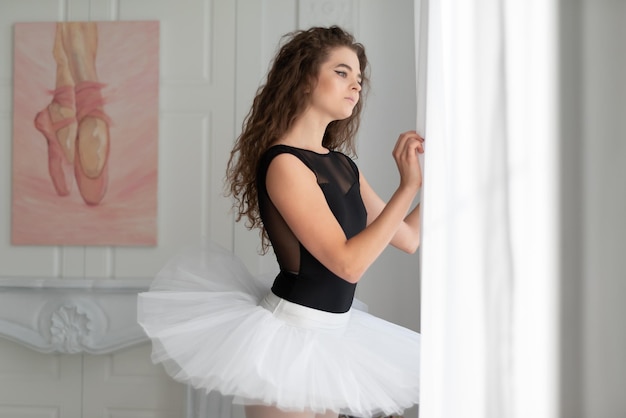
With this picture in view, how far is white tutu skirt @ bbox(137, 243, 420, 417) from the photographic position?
1.41 meters

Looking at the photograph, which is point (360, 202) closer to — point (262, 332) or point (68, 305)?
point (262, 332)

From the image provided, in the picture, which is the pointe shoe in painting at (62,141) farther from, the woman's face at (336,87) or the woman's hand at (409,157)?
the woman's hand at (409,157)

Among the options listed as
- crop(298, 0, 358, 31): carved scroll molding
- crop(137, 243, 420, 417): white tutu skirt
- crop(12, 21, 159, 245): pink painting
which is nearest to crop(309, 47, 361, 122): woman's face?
crop(137, 243, 420, 417): white tutu skirt

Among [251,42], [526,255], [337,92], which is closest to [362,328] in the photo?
[337,92]

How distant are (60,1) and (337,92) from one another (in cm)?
216

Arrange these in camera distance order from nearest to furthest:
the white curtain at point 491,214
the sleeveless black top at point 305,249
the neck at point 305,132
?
1. the white curtain at point 491,214
2. the sleeveless black top at point 305,249
3. the neck at point 305,132

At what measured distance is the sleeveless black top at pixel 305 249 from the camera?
161 centimetres

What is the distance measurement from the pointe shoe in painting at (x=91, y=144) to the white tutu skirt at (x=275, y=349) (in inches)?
60.0

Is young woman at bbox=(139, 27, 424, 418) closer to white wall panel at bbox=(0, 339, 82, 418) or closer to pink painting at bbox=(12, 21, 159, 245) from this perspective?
pink painting at bbox=(12, 21, 159, 245)

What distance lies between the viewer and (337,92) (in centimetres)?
169

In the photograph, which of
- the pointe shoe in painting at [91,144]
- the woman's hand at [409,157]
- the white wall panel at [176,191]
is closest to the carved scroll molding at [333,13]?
the white wall panel at [176,191]

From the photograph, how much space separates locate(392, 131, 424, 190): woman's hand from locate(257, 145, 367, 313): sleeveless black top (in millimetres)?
302

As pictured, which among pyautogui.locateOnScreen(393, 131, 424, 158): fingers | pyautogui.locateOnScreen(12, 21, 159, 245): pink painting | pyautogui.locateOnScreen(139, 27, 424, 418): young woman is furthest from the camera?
pyautogui.locateOnScreen(12, 21, 159, 245): pink painting

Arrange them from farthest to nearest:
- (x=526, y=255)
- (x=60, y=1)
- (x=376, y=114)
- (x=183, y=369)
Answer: (x=60, y=1), (x=376, y=114), (x=183, y=369), (x=526, y=255)
